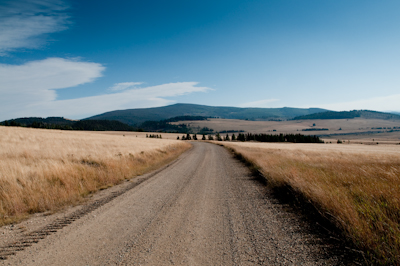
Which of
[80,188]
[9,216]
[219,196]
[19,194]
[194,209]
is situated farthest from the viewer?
[80,188]

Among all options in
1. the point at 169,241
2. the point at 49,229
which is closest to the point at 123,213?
the point at 49,229

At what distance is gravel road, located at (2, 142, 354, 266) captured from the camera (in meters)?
3.69

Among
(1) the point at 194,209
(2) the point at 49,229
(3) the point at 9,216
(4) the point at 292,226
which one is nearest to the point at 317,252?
(4) the point at 292,226

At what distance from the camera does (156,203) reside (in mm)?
6879

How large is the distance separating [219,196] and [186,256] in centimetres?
410

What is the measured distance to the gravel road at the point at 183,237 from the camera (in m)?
3.69

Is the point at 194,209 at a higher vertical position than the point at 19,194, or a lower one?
lower

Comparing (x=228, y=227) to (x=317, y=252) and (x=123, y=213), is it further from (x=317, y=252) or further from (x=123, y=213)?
(x=123, y=213)

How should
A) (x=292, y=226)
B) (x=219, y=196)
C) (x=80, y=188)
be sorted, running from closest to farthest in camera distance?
1. (x=292, y=226)
2. (x=219, y=196)
3. (x=80, y=188)

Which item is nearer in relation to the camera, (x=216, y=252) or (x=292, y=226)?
(x=216, y=252)

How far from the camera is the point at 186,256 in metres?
3.76

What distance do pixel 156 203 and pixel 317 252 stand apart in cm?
481

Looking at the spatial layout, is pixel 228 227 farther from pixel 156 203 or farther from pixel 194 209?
pixel 156 203

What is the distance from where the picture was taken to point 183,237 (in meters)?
4.49
